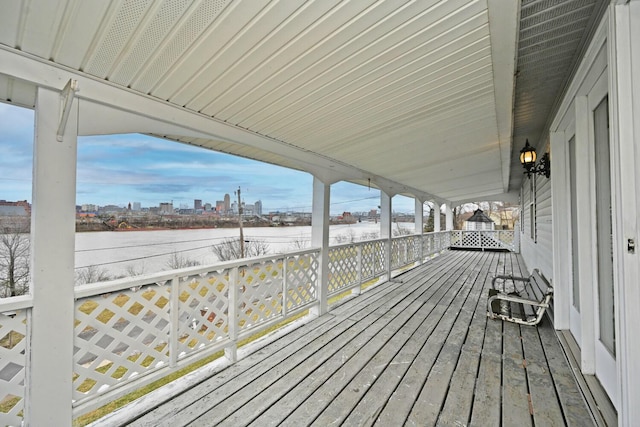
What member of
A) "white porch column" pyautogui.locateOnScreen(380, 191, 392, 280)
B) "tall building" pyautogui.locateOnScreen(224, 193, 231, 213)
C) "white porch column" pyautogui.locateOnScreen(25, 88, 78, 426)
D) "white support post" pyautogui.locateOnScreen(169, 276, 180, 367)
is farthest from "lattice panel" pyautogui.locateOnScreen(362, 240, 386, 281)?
"white porch column" pyautogui.locateOnScreen(25, 88, 78, 426)

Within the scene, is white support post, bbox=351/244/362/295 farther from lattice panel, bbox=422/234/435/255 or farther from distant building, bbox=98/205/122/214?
lattice panel, bbox=422/234/435/255

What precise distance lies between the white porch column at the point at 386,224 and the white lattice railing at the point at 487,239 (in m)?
8.16

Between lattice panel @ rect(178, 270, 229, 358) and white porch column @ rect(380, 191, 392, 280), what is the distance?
4.11m

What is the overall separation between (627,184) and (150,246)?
158 inches

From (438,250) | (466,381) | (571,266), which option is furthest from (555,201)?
(438,250)

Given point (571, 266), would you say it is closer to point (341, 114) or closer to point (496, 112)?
point (496, 112)

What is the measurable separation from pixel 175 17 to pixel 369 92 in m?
1.40

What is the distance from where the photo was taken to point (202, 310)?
8.49 ft

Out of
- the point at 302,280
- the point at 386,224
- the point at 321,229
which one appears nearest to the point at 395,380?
the point at 302,280

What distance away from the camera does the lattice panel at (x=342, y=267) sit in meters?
4.45

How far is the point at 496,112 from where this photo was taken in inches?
114

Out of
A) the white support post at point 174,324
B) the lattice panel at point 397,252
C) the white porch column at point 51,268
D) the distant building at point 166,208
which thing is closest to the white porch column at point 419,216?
the lattice panel at point 397,252

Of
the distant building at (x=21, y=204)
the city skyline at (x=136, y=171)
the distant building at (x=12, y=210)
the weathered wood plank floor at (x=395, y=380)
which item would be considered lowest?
the weathered wood plank floor at (x=395, y=380)

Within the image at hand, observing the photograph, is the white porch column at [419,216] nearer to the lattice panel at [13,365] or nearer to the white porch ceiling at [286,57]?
the white porch ceiling at [286,57]
